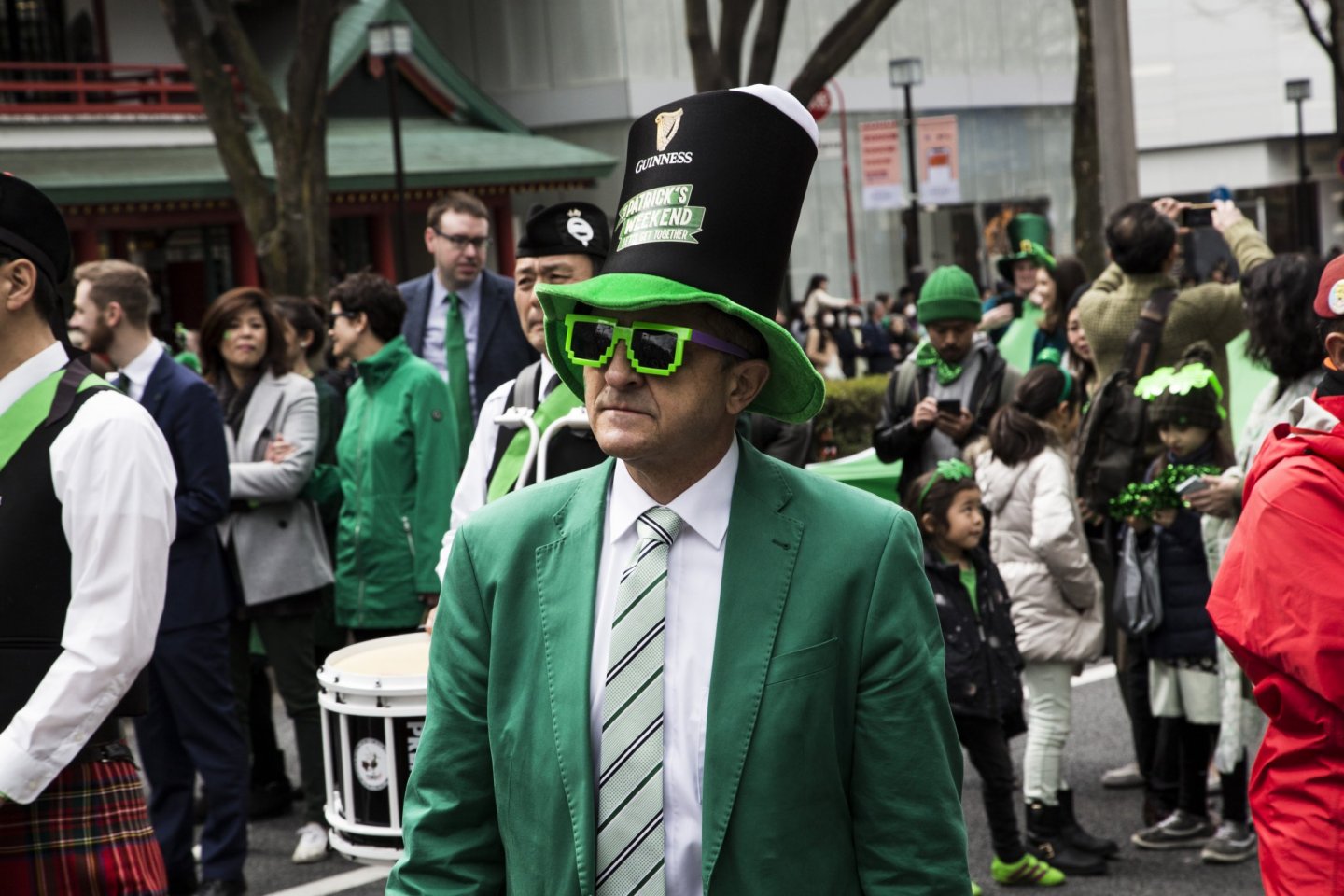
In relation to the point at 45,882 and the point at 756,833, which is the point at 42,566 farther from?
the point at 756,833

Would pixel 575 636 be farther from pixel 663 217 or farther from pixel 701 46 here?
pixel 701 46

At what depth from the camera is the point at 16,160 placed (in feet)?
81.6

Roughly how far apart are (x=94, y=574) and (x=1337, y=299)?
8.66 ft

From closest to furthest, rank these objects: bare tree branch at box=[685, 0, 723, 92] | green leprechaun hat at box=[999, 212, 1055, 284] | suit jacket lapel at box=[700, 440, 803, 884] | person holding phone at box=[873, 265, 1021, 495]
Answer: suit jacket lapel at box=[700, 440, 803, 884]
person holding phone at box=[873, 265, 1021, 495]
green leprechaun hat at box=[999, 212, 1055, 284]
bare tree branch at box=[685, 0, 723, 92]

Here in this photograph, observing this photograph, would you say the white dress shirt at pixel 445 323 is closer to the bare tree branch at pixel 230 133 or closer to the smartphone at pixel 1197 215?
the smartphone at pixel 1197 215

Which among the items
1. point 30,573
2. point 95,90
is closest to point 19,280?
point 30,573

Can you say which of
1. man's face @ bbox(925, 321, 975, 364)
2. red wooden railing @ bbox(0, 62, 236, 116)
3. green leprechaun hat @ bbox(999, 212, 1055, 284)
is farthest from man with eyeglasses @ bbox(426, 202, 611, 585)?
red wooden railing @ bbox(0, 62, 236, 116)

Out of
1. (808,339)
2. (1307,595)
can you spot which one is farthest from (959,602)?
(808,339)

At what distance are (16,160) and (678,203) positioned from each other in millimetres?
24663

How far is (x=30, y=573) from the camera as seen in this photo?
3.45 metres

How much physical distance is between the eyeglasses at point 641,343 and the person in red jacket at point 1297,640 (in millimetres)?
1319

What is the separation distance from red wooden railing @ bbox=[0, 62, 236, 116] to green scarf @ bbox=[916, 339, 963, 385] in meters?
20.6

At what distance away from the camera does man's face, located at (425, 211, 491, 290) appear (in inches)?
292

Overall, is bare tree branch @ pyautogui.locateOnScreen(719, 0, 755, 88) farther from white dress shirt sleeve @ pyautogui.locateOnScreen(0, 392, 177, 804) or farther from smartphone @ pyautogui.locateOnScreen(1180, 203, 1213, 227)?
white dress shirt sleeve @ pyautogui.locateOnScreen(0, 392, 177, 804)
